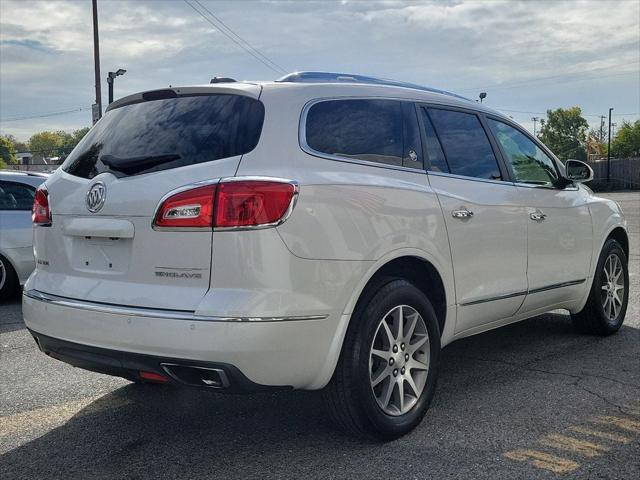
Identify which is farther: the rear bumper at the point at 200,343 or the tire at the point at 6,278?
the tire at the point at 6,278

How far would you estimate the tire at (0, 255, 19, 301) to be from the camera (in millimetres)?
7953

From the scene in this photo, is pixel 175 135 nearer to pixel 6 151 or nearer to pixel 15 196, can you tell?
pixel 15 196

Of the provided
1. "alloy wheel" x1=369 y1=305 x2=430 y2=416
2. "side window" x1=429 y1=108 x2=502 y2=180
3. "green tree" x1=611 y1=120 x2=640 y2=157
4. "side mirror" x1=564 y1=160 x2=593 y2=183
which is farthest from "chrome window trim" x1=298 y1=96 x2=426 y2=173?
"green tree" x1=611 y1=120 x2=640 y2=157

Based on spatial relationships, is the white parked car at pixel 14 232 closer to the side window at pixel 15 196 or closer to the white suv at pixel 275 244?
the side window at pixel 15 196

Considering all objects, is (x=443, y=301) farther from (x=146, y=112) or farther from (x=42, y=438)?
(x=42, y=438)

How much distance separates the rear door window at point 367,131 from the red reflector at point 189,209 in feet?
2.01

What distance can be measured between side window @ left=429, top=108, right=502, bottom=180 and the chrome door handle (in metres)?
0.27

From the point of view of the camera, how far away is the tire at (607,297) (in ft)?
18.9

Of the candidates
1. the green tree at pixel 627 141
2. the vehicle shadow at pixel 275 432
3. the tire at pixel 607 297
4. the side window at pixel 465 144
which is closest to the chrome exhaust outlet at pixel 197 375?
the vehicle shadow at pixel 275 432

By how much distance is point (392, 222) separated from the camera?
3566mm

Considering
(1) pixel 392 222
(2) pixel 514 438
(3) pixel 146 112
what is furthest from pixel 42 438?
(2) pixel 514 438

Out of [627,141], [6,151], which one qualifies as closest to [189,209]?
[627,141]

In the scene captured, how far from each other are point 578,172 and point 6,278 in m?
6.12

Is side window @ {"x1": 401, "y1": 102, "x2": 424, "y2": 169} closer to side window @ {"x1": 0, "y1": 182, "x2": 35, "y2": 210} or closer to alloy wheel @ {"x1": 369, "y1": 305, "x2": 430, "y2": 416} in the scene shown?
alloy wheel @ {"x1": 369, "y1": 305, "x2": 430, "y2": 416}
